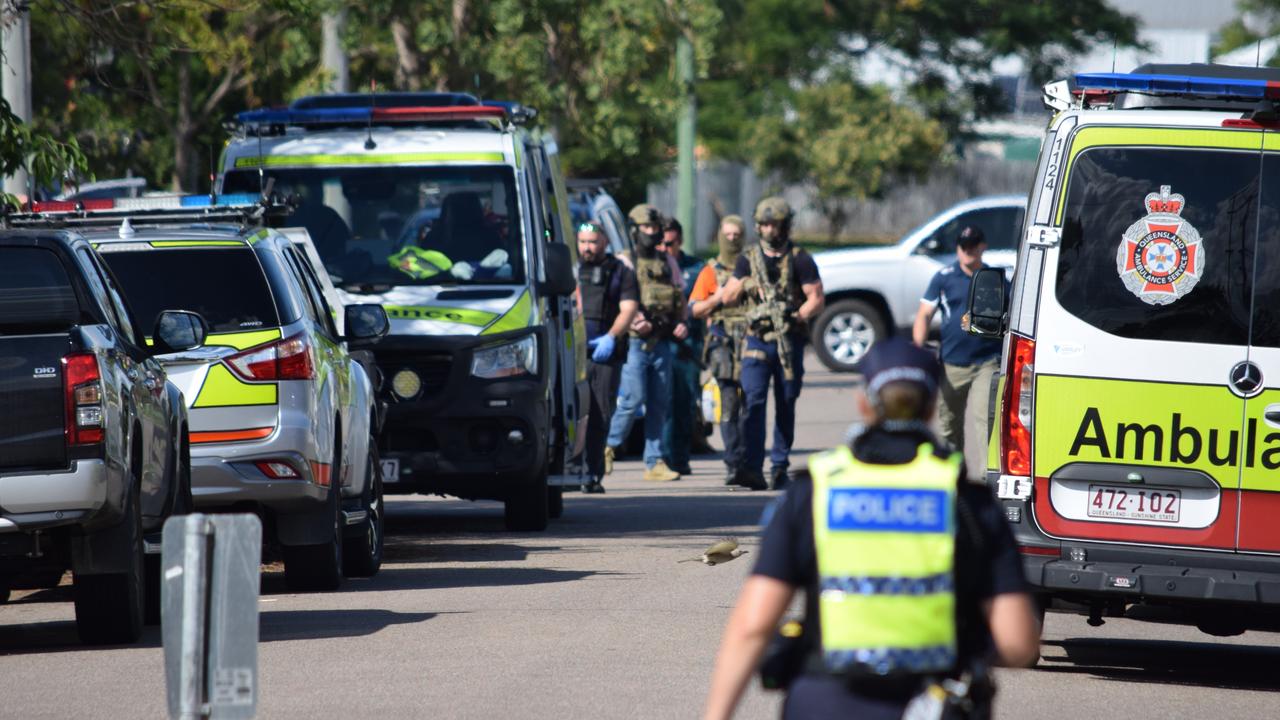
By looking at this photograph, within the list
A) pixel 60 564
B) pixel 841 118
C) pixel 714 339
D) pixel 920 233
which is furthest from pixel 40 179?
pixel 841 118

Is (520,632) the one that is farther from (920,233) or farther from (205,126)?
(920,233)

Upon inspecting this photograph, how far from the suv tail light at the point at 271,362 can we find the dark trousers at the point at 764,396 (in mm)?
6028

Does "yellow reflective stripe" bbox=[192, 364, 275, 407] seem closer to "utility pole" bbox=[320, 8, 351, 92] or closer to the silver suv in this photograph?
the silver suv

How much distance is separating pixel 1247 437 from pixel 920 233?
19.7 m

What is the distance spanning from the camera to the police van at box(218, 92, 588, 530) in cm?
1302

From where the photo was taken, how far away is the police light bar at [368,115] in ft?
45.0

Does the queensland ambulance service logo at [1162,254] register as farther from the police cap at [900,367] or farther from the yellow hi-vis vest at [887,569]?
the yellow hi-vis vest at [887,569]

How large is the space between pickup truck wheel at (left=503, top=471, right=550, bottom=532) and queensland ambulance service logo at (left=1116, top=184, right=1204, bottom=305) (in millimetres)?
5768

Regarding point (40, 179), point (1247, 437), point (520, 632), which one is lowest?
point (520, 632)

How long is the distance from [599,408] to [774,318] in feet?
4.83

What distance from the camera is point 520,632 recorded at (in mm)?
9555

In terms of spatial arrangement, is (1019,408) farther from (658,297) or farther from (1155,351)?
(658,297)

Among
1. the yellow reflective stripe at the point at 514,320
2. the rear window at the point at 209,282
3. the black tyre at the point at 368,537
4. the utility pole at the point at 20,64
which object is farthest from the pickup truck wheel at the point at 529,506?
the utility pole at the point at 20,64

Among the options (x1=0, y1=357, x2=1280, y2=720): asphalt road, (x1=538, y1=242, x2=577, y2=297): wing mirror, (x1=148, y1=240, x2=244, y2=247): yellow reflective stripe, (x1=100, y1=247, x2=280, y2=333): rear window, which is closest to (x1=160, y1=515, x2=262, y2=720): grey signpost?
(x1=0, y1=357, x2=1280, y2=720): asphalt road
